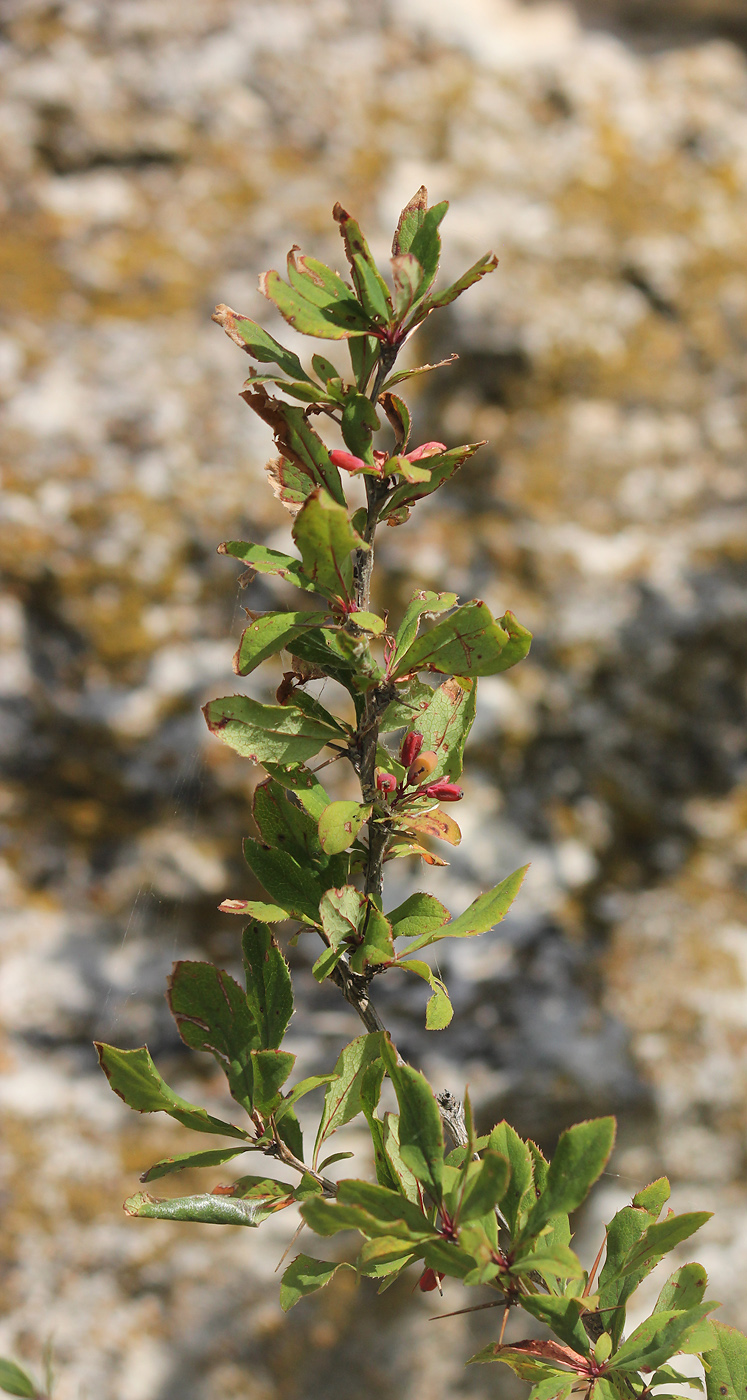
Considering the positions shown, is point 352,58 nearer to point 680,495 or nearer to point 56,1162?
point 680,495

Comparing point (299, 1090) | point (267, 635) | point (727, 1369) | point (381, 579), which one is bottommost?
point (727, 1369)

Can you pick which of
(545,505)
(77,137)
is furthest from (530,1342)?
(77,137)

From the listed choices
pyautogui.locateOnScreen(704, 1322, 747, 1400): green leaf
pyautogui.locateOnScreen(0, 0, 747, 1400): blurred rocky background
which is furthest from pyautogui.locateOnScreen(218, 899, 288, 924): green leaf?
pyautogui.locateOnScreen(0, 0, 747, 1400): blurred rocky background

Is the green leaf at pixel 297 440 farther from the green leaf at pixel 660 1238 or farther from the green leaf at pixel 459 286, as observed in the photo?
the green leaf at pixel 660 1238

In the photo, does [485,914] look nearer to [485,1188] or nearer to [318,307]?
[485,1188]

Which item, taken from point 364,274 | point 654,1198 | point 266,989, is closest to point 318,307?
point 364,274

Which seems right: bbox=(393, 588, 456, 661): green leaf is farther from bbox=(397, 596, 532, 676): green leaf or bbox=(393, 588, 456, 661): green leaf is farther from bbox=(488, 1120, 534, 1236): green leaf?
bbox=(488, 1120, 534, 1236): green leaf

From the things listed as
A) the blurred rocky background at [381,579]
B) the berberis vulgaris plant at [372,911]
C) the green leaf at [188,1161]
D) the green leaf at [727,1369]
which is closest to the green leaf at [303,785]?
the berberis vulgaris plant at [372,911]
